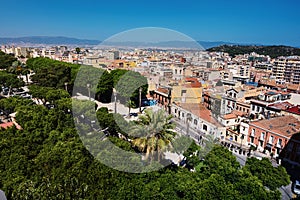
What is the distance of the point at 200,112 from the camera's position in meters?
23.2

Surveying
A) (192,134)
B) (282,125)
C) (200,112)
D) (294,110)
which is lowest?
(192,134)

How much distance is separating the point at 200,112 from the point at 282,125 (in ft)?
23.2

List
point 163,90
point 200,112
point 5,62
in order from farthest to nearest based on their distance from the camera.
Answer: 1. point 5,62
2. point 163,90
3. point 200,112

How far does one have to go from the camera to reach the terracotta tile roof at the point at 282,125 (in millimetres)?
17453

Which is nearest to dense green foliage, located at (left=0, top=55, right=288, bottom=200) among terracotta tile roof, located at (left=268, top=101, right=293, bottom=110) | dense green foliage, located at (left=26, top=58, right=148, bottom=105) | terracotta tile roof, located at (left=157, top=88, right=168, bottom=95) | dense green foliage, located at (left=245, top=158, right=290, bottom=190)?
dense green foliage, located at (left=245, top=158, right=290, bottom=190)

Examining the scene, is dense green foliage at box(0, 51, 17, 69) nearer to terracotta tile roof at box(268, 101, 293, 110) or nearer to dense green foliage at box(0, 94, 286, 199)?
dense green foliage at box(0, 94, 286, 199)

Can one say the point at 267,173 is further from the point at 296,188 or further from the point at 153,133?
the point at 153,133

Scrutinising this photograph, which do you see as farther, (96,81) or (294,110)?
(96,81)

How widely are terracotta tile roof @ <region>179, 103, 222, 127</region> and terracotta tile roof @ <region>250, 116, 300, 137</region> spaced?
3180 millimetres

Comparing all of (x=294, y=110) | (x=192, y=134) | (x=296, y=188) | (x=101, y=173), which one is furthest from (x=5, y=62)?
(x=296, y=188)

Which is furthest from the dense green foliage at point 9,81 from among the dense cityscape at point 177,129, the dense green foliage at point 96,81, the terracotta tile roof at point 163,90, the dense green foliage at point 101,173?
the dense green foliage at point 101,173

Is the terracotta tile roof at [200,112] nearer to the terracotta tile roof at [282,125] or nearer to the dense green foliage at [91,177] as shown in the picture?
the terracotta tile roof at [282,125]

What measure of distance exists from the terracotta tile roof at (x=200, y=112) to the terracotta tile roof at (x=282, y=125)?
10.4 feet

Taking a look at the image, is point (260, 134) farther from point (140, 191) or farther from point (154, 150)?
point (140, 191)
